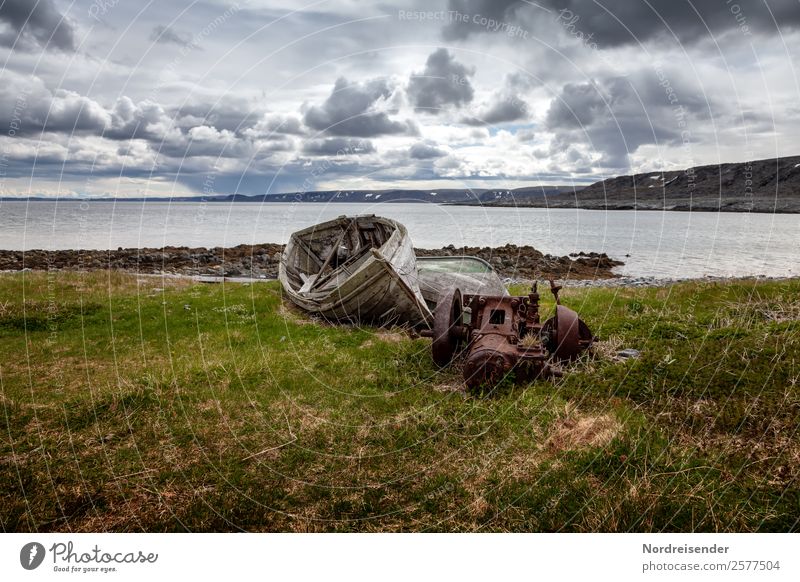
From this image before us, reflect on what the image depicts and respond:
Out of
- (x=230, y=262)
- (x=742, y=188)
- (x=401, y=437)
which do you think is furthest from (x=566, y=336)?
(x=742, y=188)

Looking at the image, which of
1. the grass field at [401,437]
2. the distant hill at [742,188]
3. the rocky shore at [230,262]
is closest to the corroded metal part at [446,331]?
the grass field at [401,437]

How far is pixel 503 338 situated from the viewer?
8.80 m

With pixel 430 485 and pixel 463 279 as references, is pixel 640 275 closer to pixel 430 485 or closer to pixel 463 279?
pixel 463 279

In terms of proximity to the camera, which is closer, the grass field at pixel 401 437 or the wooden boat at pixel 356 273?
the grass field at pixel 401 437

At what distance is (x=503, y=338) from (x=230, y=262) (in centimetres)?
3381

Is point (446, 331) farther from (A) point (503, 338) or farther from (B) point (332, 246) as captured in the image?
(B) point (332, 246)

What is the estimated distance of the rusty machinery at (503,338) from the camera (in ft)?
27.3

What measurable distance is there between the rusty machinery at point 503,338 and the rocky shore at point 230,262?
2440 centimetres

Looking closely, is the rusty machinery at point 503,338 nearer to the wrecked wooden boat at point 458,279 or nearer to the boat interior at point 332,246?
the wrecked wooden boat at point 458,279

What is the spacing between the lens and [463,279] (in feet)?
51.5

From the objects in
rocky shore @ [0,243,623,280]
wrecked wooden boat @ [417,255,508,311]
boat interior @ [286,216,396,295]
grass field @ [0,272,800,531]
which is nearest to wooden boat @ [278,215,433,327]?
boat interior @ [286,216,396,295]
